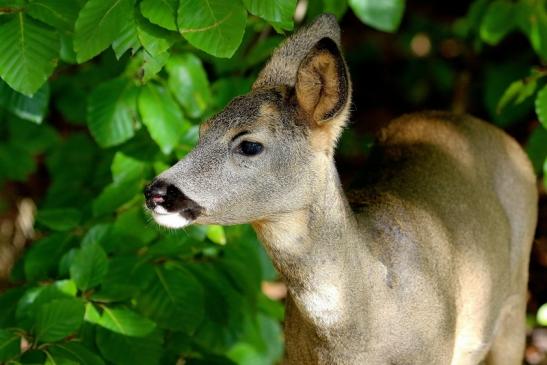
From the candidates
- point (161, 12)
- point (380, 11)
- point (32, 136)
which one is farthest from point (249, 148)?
point (32, 136)

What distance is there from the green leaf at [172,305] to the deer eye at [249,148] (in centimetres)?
117

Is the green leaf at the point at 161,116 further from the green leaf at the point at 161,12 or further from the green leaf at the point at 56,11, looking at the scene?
the green leaf at the point at 161,12

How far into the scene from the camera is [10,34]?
351 cm

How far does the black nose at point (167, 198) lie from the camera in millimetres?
2977

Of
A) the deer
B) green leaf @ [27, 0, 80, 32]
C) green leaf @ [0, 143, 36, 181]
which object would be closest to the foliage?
green leaf @ [27, 0, 80, 32]

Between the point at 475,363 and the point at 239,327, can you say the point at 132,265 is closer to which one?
the point at 239,327

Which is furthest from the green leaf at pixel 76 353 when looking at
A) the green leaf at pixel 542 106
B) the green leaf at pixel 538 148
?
the green leaf at pixel 538 148

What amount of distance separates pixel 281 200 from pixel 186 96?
1.34m

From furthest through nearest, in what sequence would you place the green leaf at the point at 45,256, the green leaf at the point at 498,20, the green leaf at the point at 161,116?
the green leaf at the point at 498,20, the green leaf at the point at 45,256, the green leaf at the point at 161,116

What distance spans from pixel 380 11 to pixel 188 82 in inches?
39.7

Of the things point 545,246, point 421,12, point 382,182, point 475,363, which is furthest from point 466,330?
point 421,12

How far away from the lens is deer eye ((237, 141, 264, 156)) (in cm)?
309

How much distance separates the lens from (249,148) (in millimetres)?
3090

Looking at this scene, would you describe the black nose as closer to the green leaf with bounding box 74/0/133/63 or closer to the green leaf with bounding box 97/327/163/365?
the green leaf with bounding box 74/0/133/63
